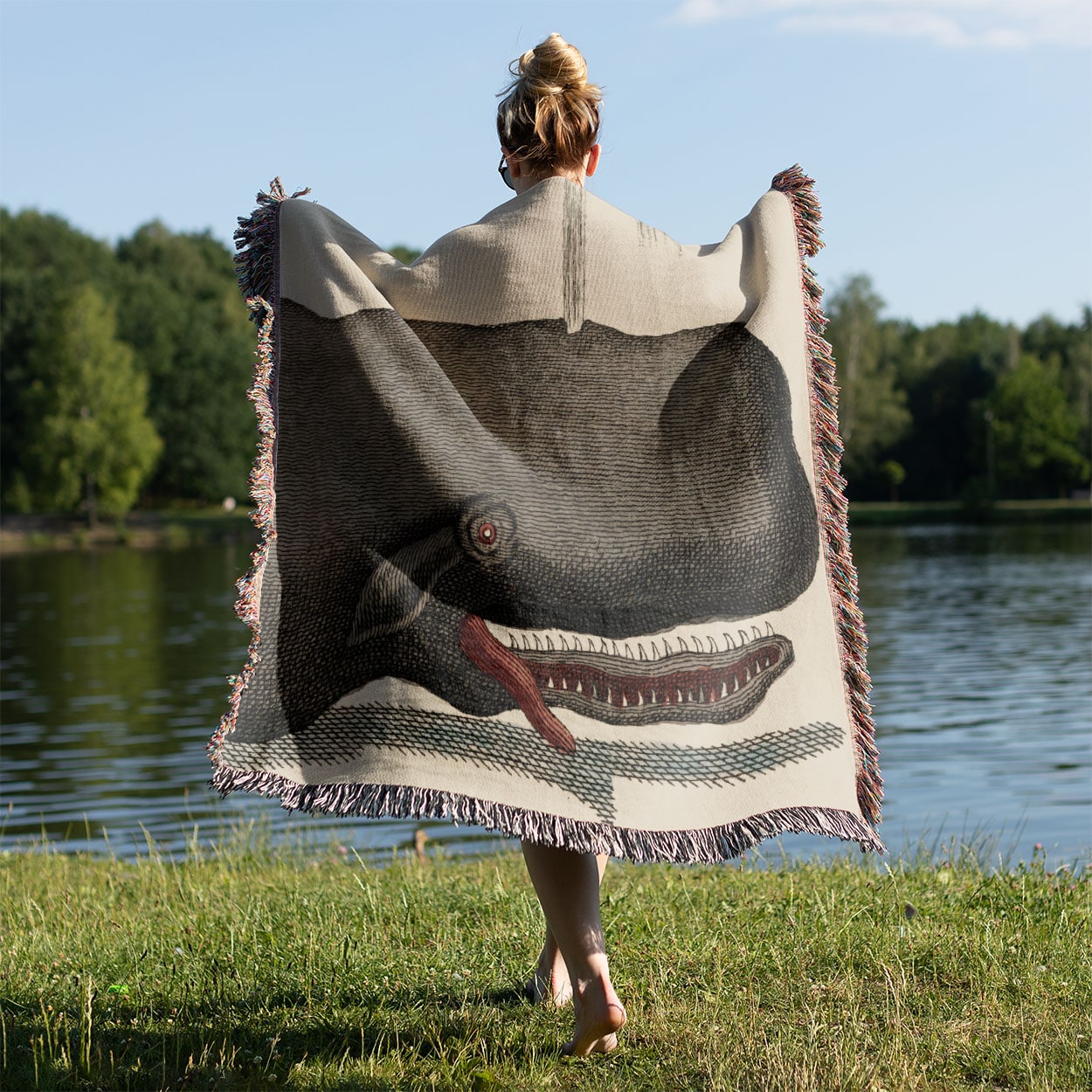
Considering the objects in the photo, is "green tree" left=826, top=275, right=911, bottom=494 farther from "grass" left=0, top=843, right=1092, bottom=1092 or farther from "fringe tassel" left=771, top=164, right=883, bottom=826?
"fringe tassel" left=771, top=164, right=883, bottom=826

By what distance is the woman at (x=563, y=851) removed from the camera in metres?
2.79

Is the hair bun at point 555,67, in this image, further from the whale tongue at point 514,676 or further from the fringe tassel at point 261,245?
the whale tongue at point 514,676

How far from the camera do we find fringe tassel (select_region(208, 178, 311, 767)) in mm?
2994

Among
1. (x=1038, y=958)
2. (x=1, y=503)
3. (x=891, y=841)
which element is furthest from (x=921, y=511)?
(x=1038, y=958)

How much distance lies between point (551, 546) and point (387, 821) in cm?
595

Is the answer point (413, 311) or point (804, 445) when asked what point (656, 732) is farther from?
point (413, 311)

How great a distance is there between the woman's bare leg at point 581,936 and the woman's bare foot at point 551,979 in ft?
0.83

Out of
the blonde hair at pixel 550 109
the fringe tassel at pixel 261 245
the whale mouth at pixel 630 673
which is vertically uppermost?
the blonde hair at pixel 550 109

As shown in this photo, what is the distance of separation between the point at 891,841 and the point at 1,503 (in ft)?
159

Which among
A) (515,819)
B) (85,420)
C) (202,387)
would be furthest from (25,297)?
(515,819)

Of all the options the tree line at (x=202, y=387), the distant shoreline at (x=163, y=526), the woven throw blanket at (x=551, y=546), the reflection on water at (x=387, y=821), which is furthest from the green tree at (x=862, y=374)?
the woven throw blanket at (x=551, y=546)

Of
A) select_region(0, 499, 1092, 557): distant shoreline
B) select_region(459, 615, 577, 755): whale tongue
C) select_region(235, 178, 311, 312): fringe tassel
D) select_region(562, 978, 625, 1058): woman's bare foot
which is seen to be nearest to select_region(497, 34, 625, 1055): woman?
select_region(562, 978, 625, 1058): woman's bare foot

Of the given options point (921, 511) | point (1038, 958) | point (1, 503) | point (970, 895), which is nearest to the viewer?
point (1038, 958)

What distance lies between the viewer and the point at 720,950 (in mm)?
3395
